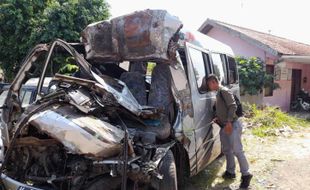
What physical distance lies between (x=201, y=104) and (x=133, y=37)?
142 cm

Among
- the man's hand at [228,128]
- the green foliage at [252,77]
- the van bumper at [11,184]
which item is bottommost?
the green foliage at [252,77]

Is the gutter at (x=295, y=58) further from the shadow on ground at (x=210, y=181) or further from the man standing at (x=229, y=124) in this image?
the man standing at (x=229, y=124)

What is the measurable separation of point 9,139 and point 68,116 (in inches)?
33.6

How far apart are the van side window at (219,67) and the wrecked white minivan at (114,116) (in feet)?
2.45

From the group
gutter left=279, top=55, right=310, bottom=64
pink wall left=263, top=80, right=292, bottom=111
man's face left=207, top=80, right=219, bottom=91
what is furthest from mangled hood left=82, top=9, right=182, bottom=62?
pink wall left=263, top=80, right=292, bottom=111

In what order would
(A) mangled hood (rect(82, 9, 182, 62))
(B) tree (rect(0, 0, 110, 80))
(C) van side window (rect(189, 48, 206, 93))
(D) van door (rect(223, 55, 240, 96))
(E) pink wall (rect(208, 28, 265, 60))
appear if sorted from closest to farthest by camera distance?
(A) mangled hood (rect(82, 9, 182, 62)), (C) van side window (rect(189, 48, 206, 93)), (D) van door (rect(223, 55, 240, 96)), (B) tree (rect(0, 0, 110, 80)), (E) pink wall (rect(208, 28, 265, 60))

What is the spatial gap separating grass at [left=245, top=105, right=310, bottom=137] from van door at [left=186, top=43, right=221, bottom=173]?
4826mm

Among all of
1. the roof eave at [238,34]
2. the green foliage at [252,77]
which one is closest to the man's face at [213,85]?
the green foliage at [252,77]

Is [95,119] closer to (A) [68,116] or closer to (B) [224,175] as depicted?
(A) [68,116]

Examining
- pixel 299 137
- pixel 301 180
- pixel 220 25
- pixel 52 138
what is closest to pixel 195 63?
pixel 52 138

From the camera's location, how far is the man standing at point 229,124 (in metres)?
5.61

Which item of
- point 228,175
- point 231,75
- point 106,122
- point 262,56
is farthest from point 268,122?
point 106,122

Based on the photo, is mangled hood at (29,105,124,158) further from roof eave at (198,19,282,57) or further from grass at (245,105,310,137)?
roof eave at (198,19,282,57)

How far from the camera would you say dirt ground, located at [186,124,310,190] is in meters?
6.02
